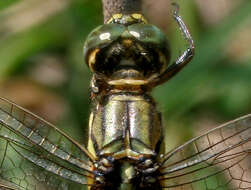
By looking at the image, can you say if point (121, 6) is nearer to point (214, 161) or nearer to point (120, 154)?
point (120, 154)

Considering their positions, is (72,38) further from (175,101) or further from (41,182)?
(41,182)

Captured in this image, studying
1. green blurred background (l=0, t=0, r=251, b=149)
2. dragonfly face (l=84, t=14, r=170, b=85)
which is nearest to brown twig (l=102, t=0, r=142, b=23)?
dragonfly face (l=84, t=14, r=170, b=85)

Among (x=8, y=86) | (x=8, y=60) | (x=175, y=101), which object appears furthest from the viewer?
(x=8, y=86)

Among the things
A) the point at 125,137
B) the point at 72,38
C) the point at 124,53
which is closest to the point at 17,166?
the point at 125,137

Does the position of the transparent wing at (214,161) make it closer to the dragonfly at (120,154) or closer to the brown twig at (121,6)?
the dragonfly at (120,154)

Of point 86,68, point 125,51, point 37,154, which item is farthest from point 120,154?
point 86,68
